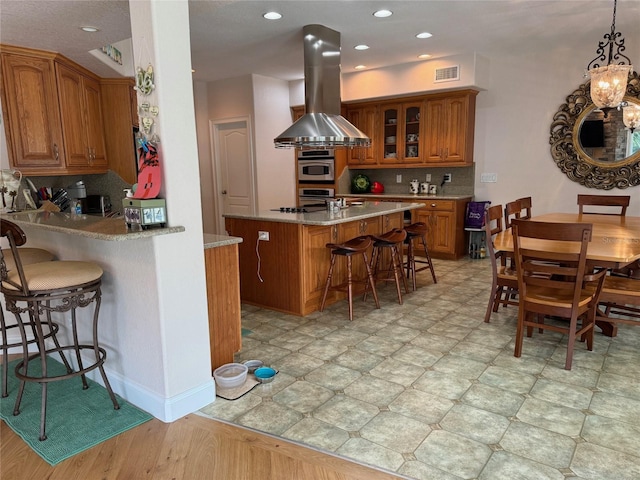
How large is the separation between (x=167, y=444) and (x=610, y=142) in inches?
224

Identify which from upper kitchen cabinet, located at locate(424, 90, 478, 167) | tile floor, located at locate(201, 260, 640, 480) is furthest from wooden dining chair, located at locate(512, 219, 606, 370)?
upper kitchen cabinet, located at locate(424, 90, 478, 167)

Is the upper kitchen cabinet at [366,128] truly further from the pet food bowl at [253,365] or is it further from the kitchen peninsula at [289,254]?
the pet food bowl at [253,365]

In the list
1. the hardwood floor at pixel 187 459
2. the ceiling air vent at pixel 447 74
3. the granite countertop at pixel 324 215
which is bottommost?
the hardwood floor at pixel 187 459

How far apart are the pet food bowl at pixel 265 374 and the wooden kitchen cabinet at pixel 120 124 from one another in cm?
320

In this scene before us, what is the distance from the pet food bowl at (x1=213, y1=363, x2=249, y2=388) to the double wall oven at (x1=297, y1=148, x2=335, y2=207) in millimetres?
4544

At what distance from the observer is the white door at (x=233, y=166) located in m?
6.96

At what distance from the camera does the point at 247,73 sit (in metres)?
6.57

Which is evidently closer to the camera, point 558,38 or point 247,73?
point 558,38

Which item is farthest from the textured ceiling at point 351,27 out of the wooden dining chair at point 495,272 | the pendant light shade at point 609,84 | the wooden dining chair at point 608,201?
the wooden dining chair at point 495,272

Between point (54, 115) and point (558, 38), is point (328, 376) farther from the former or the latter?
point (558, 38)

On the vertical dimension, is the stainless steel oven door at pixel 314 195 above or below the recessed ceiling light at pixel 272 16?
below

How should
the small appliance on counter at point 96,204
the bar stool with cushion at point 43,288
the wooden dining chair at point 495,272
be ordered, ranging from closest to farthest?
the bar stool with cushion at point 43,288 < the wooden dining chair at point 495,272 < the small appliance on counter at point 96,204

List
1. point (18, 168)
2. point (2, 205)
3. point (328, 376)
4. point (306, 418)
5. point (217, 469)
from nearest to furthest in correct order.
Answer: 1. point (217, 469)
2. point (306, 418)
3. point (328, 376)
4. point (2, 205)
5. point (18, 168)

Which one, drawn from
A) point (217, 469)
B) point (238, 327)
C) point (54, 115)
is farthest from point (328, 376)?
point (54, 115)
